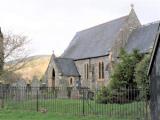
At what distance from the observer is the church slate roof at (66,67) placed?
5416cm

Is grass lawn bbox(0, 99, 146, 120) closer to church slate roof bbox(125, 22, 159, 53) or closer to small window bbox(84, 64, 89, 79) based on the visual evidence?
church slate roof bbox(125, 22, 159, 53)

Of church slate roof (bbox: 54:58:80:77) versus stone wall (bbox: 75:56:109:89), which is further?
church slate roof (bbox: 54:58:80:77)

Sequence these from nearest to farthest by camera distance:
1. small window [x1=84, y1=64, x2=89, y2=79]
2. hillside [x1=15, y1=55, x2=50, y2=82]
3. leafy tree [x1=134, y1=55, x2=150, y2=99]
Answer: leafy tree [x1=134, y1=55, x2=150, y2=99], small window [x1=84, y1=64, x2=89, y2=79], hillside [x1=15, y1=55, x2=50, y2=82]

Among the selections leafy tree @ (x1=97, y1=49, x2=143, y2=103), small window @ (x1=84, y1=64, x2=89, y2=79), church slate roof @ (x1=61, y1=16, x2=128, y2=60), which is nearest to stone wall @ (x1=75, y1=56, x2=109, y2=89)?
small window @ (x1=84, y1=64, x2=89, y2=79)

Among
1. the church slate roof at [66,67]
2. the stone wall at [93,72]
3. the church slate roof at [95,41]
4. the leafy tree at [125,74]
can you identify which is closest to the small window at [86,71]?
the stone wall at [93,72]

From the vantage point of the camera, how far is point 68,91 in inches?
1689

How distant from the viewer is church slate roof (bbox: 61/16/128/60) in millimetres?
52059

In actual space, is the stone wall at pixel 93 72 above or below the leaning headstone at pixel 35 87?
above

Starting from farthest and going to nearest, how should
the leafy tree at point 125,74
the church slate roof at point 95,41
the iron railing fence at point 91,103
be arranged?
the church slate roof at point 95,41
the leafy tree at point 125,74
the iron railing fence at point 91,103

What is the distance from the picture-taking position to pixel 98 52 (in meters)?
52.7

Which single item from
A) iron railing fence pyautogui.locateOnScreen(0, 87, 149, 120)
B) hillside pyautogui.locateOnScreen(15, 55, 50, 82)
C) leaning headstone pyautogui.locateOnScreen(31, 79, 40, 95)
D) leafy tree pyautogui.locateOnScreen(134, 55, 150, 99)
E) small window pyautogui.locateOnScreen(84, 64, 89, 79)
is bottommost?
iron railing fence pyautogui.locateOnScreen(0, 87, 149, 120)

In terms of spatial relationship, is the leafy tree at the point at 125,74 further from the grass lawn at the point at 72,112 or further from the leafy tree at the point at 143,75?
the grass lawn at the point at 72,112

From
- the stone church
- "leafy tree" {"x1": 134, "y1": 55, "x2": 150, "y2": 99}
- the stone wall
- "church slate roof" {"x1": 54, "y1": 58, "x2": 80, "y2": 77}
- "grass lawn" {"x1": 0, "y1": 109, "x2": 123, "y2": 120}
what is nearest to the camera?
"grass lawn" {"x1": 0, "y1": 109, "x2": 123, "y2": 120}

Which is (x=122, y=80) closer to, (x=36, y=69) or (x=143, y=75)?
(x=143, y=75)
